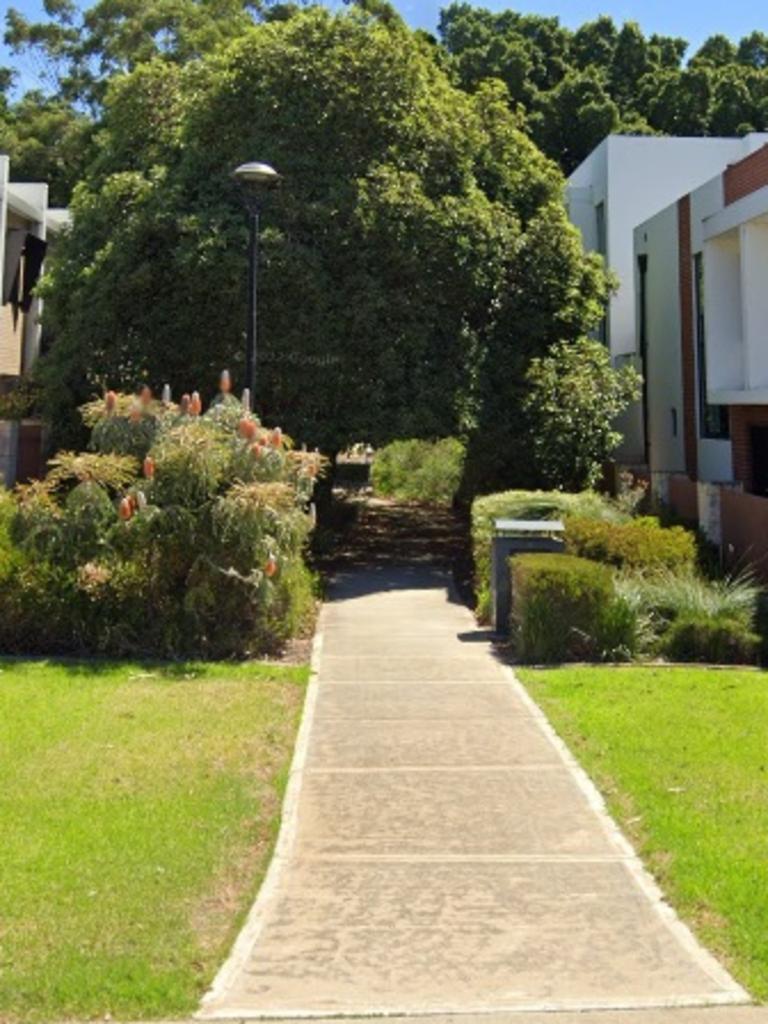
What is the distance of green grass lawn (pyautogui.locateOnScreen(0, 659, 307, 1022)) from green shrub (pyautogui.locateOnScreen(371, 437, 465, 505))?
847 inches

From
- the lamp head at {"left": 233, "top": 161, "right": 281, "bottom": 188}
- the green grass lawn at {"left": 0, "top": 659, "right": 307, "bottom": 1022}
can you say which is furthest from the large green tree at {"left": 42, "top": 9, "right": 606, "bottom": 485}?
the green grass lawn at {"left": 0, "top": 659, "right": 307, "bottom": 1022}

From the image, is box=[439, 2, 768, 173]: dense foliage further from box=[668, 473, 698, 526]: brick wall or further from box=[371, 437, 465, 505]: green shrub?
box=[668, 473, 698, 526]: brick wall

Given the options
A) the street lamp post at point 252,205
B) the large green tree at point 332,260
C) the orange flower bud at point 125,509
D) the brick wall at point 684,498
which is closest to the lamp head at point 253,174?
the street lamp post at point 252,205

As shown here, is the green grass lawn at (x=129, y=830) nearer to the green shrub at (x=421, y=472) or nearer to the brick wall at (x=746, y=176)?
the brick wall at (x=746, y=176)

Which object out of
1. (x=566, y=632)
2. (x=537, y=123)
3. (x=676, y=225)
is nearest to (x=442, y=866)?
(x=566, y=632)

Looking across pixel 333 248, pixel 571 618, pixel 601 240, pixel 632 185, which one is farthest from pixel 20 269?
pixel 571 618

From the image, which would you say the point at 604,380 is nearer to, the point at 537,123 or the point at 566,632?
the point at 566,632

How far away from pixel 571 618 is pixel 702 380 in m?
10.4

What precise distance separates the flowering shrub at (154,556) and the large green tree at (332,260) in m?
6.34

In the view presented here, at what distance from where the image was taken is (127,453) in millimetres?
12828

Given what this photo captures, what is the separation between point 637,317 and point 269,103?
10010mm

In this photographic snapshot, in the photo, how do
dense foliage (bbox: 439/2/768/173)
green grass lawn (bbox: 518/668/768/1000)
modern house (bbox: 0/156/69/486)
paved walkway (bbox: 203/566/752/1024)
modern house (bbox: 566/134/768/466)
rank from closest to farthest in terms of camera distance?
paved walkway (bbox: 203/566/752/1024) → green grass lawn (bbox: 518/668/768/1000) → modern house (bbox: 0/156/69/486) → modern house (bbox: 566/134/768/466) → dense foliage (bbox: 439/2/768/173)

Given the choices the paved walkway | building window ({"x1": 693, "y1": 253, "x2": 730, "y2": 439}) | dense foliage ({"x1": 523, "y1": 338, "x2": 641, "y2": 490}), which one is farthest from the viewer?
building window ({"x1": 693, "y1": 253, "x2": 730, "y2": 439})

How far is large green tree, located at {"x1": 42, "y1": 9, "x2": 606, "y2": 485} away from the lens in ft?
60.0
